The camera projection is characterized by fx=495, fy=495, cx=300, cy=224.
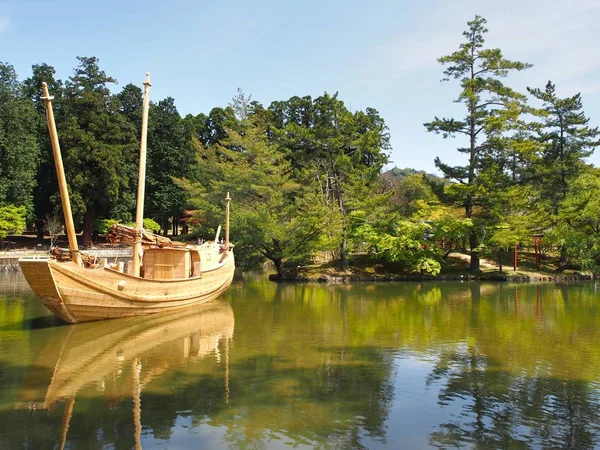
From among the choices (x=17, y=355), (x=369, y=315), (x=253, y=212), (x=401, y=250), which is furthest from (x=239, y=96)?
(x=17, y=355)

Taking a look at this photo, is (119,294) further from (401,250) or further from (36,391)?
(401,250)

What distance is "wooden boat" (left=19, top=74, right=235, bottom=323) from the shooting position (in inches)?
524

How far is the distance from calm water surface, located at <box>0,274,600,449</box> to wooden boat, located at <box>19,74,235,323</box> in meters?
0.59

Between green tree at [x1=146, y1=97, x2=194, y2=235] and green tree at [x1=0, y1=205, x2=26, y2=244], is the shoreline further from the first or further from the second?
green tree at [x1=146, y1=97, x2=194, y2=235]

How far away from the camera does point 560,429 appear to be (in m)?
7.07

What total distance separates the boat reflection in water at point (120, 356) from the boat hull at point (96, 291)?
369 millimetres

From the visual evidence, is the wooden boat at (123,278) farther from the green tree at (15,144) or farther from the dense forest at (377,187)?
the green tree at (15,144)

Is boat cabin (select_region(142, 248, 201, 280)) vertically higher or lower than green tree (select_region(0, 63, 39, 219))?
lower

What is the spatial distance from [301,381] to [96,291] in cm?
786

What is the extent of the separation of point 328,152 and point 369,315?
1810cm

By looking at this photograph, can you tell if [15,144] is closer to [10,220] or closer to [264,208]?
[10,220]

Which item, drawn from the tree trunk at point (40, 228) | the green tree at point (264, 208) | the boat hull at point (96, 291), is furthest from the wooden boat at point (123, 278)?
the tree trunk at point (40, 228)

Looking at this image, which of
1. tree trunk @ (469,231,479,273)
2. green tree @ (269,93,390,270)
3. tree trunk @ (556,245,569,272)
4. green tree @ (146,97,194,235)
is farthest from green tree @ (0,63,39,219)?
tree trunk @ (556,245,569,272)

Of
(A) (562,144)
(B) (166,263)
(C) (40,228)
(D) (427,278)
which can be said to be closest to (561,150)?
(A) (562,144)
